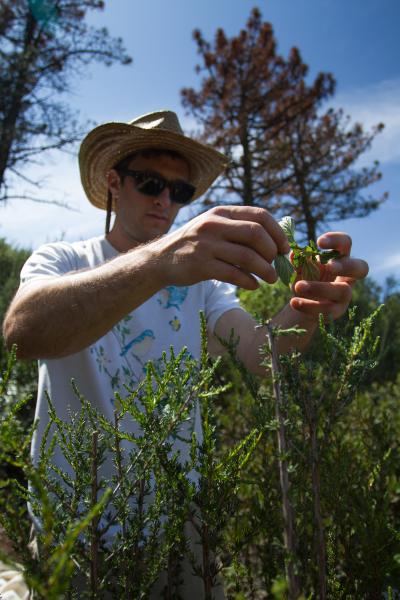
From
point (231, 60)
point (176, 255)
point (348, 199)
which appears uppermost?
point (231, 60)

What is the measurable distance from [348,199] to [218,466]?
73.7 ft

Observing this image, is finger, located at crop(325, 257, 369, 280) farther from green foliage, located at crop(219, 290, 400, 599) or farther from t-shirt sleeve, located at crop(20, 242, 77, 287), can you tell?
t-shirt sleeve, located at crop(20, 242, 77, 287)

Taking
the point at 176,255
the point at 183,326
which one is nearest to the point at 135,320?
the point at 183,326

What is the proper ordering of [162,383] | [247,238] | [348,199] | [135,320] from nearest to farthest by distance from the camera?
[162,383] < [247,238] < [135,320] < [348,199]

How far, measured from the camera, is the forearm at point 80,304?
136 centimetres

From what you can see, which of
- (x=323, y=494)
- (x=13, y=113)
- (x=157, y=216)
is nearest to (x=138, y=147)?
(x=157, y=216)

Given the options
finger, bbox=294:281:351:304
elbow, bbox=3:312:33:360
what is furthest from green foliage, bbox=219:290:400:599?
elbow, bbox=3:312:33:360

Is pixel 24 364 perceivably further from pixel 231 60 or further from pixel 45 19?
pixel 231 60

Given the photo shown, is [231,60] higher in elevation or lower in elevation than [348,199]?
higher

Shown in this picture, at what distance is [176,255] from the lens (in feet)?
4.07

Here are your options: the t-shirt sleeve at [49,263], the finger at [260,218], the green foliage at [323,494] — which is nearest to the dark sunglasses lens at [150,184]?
the t-shirt sleeve at [49,263]

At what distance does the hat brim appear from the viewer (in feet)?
9.81

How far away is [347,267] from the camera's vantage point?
147 cm

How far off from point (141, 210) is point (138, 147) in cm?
51
